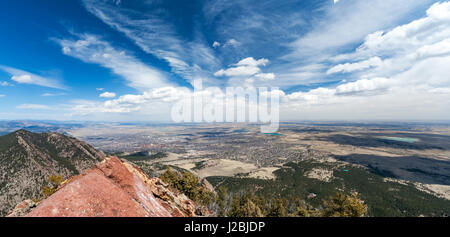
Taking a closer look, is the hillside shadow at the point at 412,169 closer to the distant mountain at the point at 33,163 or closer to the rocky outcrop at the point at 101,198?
the rocky outcrop at the point at 101,198

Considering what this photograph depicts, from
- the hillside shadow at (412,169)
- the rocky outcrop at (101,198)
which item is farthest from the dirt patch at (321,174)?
the rocky outcrop at (101,198)

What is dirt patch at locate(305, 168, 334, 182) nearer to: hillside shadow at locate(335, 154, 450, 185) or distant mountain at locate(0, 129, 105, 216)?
hillside shadow at locate(335, 154, 450, 185)

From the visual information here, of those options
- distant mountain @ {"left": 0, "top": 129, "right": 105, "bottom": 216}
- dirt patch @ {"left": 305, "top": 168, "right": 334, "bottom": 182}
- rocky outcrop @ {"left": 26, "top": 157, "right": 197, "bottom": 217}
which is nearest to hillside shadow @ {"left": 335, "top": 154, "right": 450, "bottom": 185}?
dirt patch @ {"left": 305, "top": 168, "right": 334, "bottom": 182}

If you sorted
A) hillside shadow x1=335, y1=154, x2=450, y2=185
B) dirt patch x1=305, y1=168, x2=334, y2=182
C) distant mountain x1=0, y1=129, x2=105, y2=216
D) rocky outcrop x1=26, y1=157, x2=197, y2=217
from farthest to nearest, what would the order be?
1. hillside shadow x1=335, y1=154, x2=450, y2=185
2. dirt patch x1=305, y1=168, x2=334, y2=182
3. distant mountain x1=0, y1=129, x2=105, y2=216
4. rocky outcrop x1=26, y1=157, x2=197, y2=217

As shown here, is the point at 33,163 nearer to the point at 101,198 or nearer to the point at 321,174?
the point at 101,198

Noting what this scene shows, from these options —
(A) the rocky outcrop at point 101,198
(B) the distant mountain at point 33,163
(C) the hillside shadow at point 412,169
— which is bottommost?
(C) the hillside shadow at point 412,169

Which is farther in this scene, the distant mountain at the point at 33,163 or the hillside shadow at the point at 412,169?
the hillside shadow at the point at 412,169

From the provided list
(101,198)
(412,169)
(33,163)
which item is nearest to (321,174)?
(412,169)

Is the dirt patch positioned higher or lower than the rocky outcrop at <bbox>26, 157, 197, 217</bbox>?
lower
